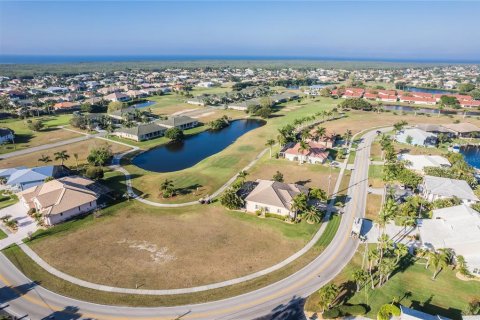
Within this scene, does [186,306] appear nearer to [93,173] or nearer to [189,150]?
[93,173]

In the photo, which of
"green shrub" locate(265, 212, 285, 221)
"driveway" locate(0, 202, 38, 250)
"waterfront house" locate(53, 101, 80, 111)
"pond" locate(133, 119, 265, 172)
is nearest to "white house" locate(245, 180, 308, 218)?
"green shrub" locate(265, 212, 285, 221)

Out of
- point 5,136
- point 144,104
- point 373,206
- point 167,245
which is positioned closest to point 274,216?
point 167,245

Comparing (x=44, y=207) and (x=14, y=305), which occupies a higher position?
(x=44, y=207)

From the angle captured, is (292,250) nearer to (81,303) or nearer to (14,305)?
(81,303)

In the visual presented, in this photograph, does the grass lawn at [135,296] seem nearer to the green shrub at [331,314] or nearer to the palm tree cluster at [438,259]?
the green shrub at [331,314]

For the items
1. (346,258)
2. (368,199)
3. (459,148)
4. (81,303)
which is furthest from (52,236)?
(459,148)
